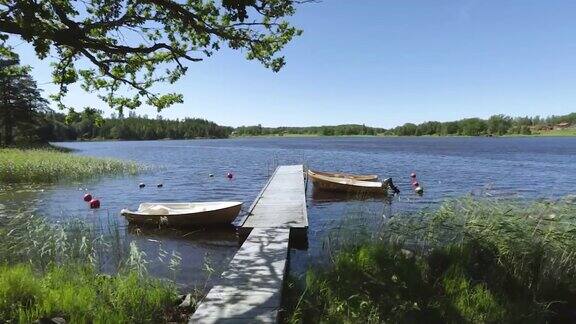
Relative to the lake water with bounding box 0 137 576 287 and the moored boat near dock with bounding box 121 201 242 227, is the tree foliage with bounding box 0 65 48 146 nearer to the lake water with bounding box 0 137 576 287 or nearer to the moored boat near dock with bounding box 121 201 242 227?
the lake water with bounding box 0 137 576 287

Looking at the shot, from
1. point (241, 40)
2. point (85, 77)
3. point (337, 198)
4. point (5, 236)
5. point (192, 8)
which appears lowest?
point (337, 198)

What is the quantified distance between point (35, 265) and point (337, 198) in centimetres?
1618

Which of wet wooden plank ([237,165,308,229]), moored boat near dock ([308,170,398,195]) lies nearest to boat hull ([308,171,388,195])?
moored boat near dock ([308,170,398,195])

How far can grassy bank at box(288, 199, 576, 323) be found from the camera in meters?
6.63

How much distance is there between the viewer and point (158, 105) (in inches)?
460

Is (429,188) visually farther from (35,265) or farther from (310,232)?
(35,265)

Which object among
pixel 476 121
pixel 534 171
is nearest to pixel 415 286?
pixel 534 171

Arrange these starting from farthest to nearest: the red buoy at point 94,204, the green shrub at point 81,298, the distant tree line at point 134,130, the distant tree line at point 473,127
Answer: the distant tree line at point 473,127, the distant tree line at point 134,130, the red buoy at point 94,204, the green shrub at point 81,298

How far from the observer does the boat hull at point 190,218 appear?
47.6 ft

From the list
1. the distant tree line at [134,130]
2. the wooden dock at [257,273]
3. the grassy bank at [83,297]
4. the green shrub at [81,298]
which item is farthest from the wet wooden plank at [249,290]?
the distant tree line at [134,130]

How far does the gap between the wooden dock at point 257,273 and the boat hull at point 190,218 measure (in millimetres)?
883

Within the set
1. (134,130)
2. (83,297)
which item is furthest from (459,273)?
(134,130)

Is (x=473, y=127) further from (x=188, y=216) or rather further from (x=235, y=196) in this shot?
(x=188, y=216)

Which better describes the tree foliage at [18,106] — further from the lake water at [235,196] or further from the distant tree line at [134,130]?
the distant tree line at [134,130]
